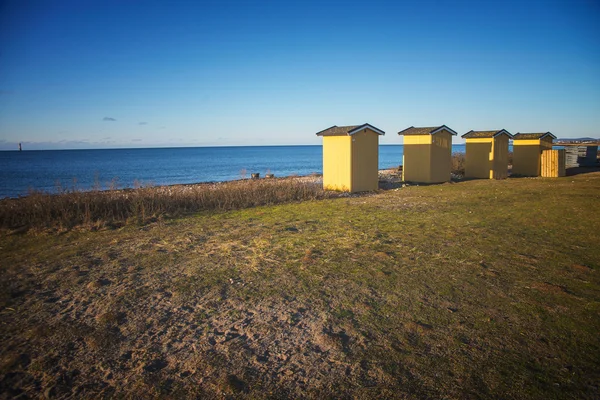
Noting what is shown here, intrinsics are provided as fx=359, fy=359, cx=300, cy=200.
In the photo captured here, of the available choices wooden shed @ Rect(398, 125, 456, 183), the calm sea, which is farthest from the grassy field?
wooden shed @ Rect(398, 125, 456, 183)

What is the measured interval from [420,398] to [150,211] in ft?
35.6

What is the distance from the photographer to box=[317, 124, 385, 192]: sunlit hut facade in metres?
17.9

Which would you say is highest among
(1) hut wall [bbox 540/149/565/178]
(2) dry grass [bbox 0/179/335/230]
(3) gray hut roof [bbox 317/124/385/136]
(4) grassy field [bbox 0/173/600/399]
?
(3) gray hut roof [bbox 317/124/385/136]

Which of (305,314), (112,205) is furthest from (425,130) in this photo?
(305,314)

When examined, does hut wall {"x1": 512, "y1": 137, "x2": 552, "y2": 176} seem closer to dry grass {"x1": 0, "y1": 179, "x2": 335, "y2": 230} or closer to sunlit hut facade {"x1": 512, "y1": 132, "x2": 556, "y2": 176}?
sunlit hut facade {"x1": 512, "y1": 132, "x2": 556, "y2": 176}

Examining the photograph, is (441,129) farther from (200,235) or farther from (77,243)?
(77,243)

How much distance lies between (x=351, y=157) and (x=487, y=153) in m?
11.9

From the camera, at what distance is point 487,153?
79.3ft

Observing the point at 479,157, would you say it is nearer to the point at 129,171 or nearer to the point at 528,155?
the point at 528,155

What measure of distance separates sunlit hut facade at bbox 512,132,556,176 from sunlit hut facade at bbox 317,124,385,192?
1402 cm

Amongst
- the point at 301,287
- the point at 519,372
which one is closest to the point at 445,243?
the point at 301,287

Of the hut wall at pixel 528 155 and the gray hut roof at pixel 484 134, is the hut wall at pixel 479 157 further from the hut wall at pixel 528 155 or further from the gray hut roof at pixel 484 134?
the hut wall at pixel 528 155

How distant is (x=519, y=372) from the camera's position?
3.69m

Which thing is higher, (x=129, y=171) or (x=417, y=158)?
(x=417, y=158)
